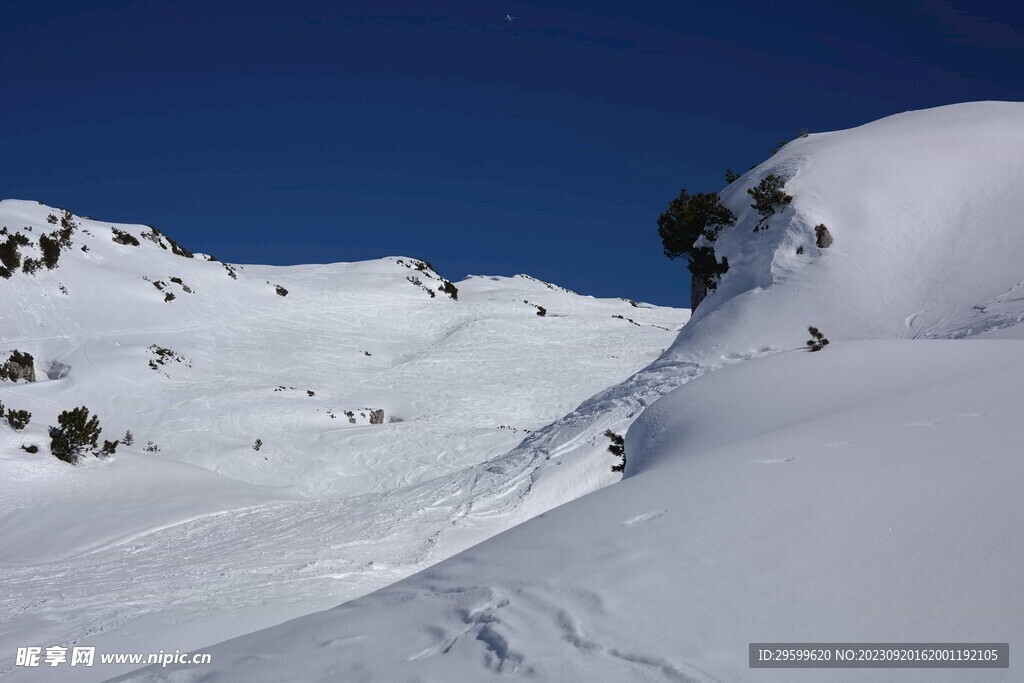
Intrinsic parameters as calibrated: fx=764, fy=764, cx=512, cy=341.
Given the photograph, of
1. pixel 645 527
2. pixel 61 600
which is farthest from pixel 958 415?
pixel 61 600

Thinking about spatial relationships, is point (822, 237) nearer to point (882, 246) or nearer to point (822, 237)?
point (822, 237)

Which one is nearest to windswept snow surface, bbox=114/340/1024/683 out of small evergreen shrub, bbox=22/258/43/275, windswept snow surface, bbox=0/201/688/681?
windswept snow surface, bbox=0/201/688/681

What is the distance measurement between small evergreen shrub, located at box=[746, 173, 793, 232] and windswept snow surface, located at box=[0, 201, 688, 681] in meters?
7.71

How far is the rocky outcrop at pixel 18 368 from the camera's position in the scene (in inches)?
872

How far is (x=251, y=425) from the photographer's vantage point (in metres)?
22.2

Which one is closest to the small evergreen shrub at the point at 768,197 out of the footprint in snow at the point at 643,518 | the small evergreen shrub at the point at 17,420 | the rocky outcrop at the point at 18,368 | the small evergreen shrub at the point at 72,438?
the footprint in snow at the point at 643,518

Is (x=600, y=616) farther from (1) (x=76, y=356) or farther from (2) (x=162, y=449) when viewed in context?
(1) (x=76, y=356)

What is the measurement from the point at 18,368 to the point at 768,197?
70.6 feet

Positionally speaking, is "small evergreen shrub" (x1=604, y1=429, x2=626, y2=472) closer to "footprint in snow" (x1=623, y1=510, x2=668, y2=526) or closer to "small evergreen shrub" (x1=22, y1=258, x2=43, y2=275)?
"footprint in snow" (x1=623, y1=510, x2=668, y2=526)

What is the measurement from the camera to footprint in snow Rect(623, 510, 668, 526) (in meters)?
4.64

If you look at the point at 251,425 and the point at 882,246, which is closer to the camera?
the point at 882,246

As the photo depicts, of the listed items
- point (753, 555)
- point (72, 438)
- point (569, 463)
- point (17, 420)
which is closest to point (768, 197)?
point (569, 463)

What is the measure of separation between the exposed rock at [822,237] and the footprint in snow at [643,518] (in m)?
13.9

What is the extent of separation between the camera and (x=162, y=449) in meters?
20.3
